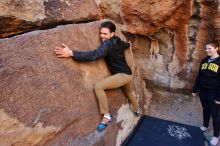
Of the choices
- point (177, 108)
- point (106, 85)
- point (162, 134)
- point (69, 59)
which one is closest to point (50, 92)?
point (69, 59)

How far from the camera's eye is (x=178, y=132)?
321 cm

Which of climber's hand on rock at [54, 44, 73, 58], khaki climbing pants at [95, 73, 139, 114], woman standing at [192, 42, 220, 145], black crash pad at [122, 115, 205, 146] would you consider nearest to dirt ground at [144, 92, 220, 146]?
black crash pad at [122, 115, 205, 146]

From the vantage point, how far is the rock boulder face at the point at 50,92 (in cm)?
184

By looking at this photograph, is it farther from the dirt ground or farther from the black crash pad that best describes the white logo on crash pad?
the dirt ground

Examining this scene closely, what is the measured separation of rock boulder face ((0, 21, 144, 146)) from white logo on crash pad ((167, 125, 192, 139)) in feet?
2.85

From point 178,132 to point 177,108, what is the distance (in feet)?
2.55

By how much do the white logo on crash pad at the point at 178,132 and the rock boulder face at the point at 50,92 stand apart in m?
0.87

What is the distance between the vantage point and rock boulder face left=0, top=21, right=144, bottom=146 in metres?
1.84

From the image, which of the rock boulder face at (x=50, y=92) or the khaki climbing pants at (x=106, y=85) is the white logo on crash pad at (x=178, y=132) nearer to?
the rock boulder face at (x=50, y=92)

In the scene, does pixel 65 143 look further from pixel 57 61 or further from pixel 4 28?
pixel 4 28

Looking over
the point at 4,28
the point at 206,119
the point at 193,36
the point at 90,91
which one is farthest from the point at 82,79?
→ the point at 193,36

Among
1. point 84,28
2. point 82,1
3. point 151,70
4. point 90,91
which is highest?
point 82,1

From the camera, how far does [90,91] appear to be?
248 centimetres

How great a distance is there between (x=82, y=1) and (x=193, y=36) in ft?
6.28
